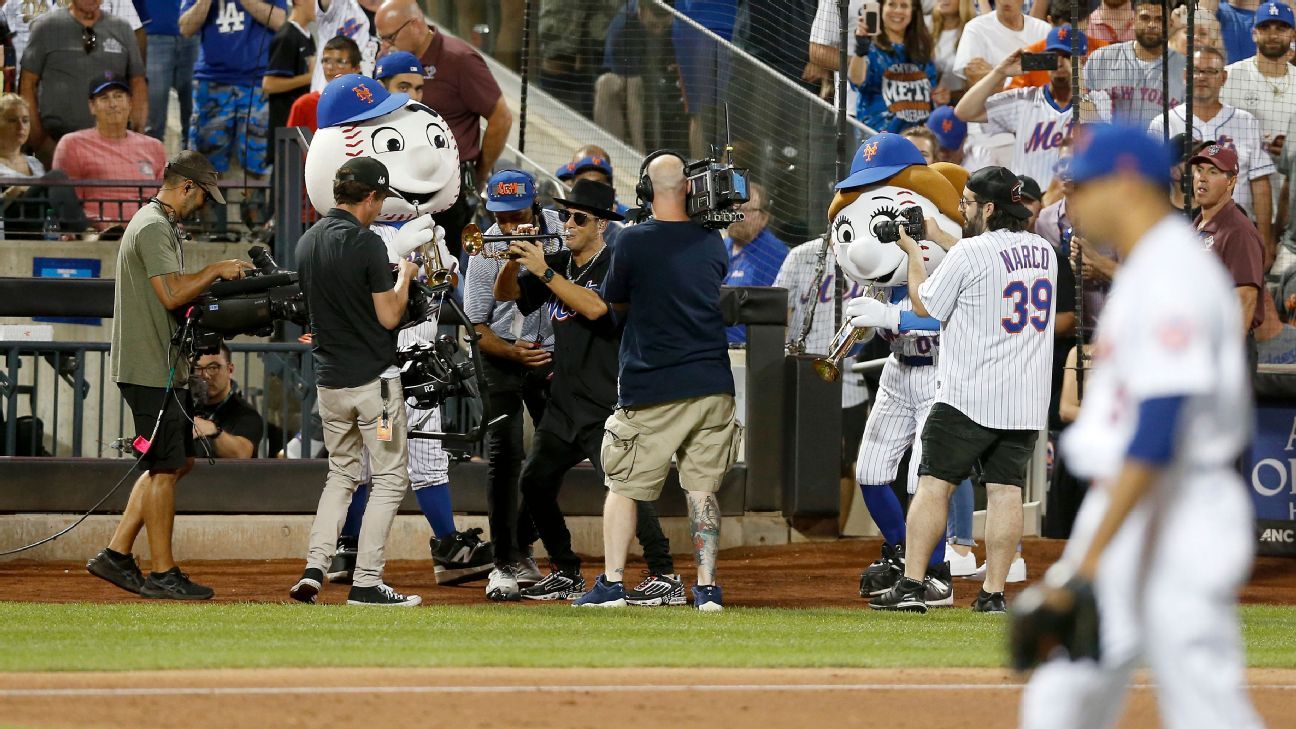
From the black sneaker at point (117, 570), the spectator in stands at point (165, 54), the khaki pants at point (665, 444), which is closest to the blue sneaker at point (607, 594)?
the khaki pants at point (665, 444)

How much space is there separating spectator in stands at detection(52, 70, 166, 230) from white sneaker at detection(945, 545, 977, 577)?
642cm

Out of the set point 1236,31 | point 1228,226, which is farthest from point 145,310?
point 1236,31

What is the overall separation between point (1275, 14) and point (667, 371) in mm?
6175

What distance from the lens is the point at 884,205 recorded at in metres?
8.95

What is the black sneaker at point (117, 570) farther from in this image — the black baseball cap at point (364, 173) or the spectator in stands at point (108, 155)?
the spectator in stands at point (108, 155)

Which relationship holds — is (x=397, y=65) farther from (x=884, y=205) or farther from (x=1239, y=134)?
(x=1239, y=134)

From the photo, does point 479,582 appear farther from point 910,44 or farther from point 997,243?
point 910,44

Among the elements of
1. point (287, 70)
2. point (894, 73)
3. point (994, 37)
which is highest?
point (994, 37)

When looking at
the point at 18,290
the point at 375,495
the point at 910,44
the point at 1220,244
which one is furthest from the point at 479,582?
the point at 910,44

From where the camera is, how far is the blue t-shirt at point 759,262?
12000 mm

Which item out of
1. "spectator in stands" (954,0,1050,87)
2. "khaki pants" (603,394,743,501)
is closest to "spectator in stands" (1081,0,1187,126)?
"spectator in stands" (954,0,1050,87)

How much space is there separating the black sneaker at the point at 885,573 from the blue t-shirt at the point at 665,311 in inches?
67.1

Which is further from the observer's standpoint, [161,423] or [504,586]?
[504,586]

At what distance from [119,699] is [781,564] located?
5.63m
